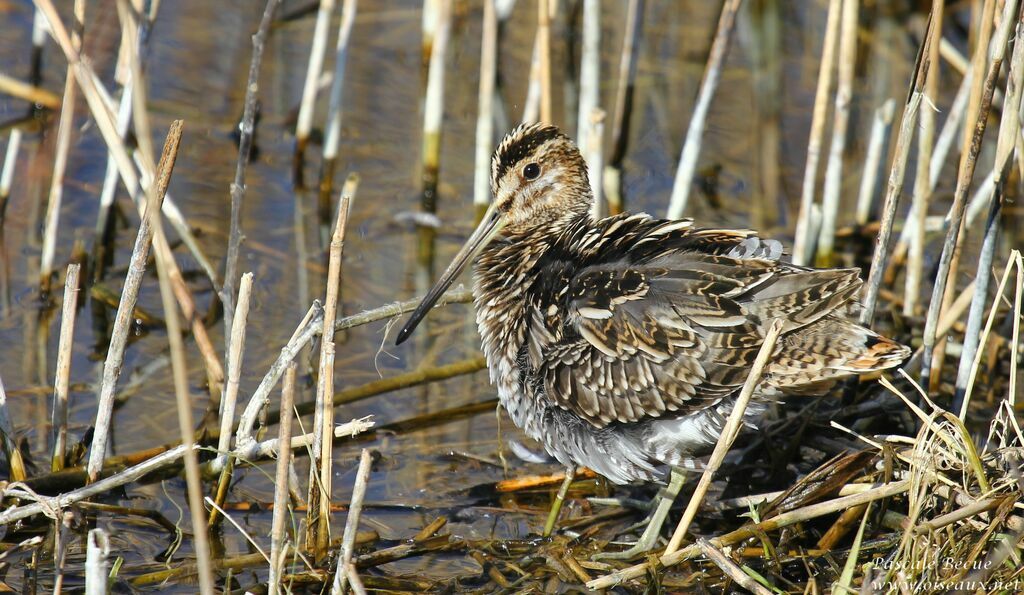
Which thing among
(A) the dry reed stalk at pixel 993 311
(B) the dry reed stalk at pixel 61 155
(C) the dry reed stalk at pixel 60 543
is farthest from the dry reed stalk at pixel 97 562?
(A) the dry reed stalk at pixel 993 311

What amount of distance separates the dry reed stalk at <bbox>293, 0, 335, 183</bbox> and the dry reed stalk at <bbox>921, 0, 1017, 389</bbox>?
11.3 ft

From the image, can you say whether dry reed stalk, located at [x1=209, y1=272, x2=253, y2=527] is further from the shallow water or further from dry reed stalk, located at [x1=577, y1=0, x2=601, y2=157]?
dry reed stalk, located at [x1=577, y1=0, x2=601, y2=157]

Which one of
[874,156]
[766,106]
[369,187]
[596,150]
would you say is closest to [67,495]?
[596,150]

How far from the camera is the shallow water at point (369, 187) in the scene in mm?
4859

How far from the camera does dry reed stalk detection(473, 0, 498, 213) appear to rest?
249 inches

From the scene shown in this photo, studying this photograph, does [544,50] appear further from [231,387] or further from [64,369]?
[64,369]

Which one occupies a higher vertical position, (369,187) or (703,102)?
(703,102)

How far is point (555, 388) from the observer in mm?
4328

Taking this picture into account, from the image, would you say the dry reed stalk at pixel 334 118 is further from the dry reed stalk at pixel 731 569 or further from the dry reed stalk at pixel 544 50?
the dry reed stalk at pixel 731 569

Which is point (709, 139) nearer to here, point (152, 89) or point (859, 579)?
point (152, 89)

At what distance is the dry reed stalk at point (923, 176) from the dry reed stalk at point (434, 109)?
2509mm

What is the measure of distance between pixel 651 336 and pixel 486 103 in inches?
105

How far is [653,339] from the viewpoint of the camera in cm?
412

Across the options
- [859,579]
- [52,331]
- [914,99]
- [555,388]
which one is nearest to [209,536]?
[555,388]
